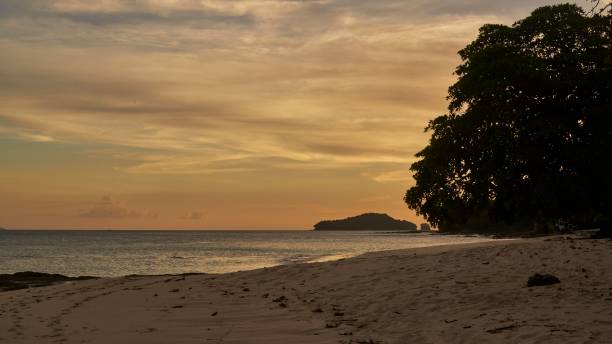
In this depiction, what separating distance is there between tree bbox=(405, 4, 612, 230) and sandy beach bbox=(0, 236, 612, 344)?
2.39 metres

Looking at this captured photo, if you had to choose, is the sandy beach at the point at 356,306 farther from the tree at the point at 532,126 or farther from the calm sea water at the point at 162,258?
the calm sea water at the point at 162,258

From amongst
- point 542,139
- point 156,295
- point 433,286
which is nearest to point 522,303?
point 433,286

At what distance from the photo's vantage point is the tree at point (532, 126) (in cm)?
1633

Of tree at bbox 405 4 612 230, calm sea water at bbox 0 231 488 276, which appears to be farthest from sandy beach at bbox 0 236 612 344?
calm sea water at bbox 0 231 488 276

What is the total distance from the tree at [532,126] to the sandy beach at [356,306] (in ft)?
7.83

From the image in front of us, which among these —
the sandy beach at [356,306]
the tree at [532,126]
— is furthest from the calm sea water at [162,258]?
the tree at [532,126]

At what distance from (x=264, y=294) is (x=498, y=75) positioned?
9776mm

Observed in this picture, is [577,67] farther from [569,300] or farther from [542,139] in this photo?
[569,300]

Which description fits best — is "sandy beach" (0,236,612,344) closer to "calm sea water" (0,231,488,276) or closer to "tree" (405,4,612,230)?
"tree" (405,4,612,230)

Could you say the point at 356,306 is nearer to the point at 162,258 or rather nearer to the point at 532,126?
the point at 532,126

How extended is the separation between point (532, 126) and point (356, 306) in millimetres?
6824

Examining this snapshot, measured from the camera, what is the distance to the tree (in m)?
16.3

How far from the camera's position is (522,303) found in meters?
13.6

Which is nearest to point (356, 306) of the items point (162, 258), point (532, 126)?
point (532, 126)
